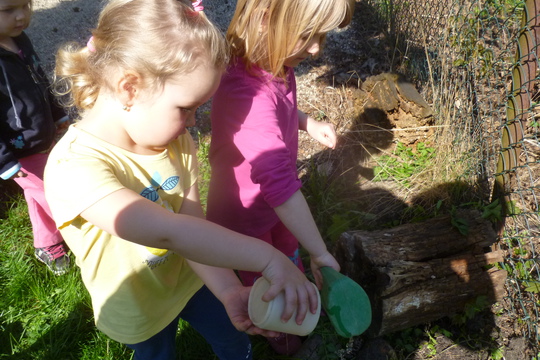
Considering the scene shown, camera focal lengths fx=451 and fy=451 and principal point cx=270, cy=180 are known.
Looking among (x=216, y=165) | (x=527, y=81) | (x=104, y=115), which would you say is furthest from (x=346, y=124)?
(x=104, y=115)

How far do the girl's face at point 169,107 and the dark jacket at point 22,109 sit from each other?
1332mm

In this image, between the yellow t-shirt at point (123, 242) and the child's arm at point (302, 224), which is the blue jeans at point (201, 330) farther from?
the child's arm at point (302, 224)

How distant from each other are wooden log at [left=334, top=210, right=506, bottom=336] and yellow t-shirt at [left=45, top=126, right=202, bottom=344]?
93cm

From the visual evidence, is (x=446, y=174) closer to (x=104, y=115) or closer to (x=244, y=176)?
(x=244, y=176)

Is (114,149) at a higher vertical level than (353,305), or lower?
higher

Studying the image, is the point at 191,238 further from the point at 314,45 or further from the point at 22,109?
the point at 22,109

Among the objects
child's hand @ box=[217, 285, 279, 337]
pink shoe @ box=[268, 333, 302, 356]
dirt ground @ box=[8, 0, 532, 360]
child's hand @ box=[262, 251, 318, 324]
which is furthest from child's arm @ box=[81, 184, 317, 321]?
dirt ground @ box=[8, 0, 532, 360]

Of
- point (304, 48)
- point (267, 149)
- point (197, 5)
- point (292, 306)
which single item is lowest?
point (292, 306)

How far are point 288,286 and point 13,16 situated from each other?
211cm

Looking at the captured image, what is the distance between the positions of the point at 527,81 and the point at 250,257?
5.79 ft

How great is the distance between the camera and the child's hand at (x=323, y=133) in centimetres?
220

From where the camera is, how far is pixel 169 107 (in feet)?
4.47

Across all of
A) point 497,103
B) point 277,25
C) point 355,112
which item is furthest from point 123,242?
point 355,112

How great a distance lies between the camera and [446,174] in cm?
306
